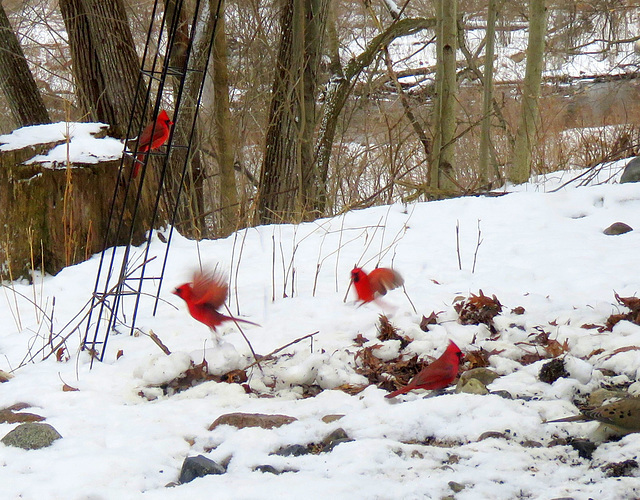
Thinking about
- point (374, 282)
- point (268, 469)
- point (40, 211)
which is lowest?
point (268, 469)

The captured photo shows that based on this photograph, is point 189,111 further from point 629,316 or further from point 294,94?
point 629,316

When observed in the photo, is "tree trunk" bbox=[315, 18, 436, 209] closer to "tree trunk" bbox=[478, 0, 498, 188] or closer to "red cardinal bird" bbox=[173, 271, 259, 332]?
"tree trunk" bbox=[478, 0, 498, 188]

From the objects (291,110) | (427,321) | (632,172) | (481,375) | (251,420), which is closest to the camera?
(251,420)

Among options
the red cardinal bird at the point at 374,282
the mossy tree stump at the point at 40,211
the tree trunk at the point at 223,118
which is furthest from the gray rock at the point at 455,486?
the tree trunk at the point at 223,118

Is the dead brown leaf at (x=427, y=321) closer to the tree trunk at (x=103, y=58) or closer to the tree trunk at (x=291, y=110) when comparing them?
the tree trunk at (x=103, y=58)

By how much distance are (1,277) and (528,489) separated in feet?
12.3

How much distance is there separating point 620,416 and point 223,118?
750 cm

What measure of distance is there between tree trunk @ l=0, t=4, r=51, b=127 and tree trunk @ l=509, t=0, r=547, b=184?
5.56m

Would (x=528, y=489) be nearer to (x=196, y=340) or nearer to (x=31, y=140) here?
(x=196, y=340)

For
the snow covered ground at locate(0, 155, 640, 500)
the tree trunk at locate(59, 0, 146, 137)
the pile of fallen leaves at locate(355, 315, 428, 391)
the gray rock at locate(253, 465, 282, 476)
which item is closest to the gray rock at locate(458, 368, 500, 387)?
the snow covered ground at locate(0, 155, 640, 500)

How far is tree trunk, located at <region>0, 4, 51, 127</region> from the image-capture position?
8.34 meters

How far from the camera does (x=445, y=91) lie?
332 inches

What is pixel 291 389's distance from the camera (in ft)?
9.08

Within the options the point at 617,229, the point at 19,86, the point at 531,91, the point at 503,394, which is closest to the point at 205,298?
the point at 503,394
